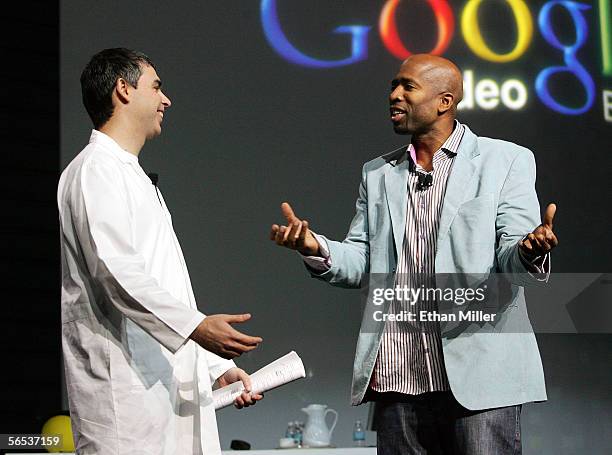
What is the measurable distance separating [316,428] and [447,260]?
2.50 metres

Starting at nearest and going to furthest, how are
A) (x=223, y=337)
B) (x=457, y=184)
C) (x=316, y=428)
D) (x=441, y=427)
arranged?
(x=223, y=337), (x=441, y=427), (x=457, y=184), (x=316, y=428)

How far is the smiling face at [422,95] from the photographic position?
241 cm

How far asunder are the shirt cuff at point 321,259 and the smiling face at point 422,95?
328 millimetres

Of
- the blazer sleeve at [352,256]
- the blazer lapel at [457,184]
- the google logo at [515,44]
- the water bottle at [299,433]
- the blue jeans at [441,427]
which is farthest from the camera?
the google logo at [515,44]

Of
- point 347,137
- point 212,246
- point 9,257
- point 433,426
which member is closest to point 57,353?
point 9,257

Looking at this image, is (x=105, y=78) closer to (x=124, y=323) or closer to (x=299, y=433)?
(x=124, y=323)

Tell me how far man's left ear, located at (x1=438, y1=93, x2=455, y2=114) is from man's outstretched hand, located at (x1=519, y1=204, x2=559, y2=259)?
0.46m

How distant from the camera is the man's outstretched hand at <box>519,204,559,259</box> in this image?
202 centimetres

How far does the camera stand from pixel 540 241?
6.64 ft

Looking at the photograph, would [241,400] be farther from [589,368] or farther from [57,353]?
[589,368]

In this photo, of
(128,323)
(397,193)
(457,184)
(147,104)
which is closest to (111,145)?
(147,104)

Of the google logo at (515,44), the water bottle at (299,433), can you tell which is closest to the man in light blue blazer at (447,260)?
the water bottle at (299,433)

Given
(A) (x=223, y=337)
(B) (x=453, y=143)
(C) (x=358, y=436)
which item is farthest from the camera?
(C) (x=358, y=436)

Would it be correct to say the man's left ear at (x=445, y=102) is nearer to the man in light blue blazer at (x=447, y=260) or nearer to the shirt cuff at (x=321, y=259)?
the man in light blue blazer at (x=447, y=260)
